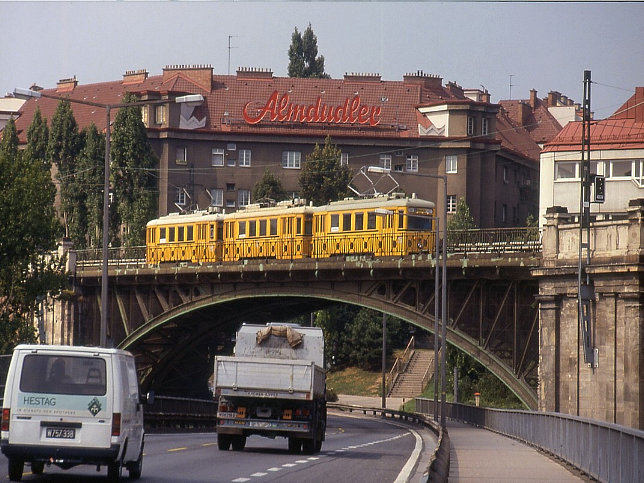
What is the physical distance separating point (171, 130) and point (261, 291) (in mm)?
48912

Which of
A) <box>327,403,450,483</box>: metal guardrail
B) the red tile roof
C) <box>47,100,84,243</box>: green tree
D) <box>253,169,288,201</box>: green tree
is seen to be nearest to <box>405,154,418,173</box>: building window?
<box>253,169,288,201</box>: green tree

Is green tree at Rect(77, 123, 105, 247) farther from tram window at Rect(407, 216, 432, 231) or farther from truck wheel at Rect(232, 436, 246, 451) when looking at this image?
truck wheel at Rect(232, 436, 246, 451)

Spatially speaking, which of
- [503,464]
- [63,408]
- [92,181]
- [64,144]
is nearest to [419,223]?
[503,464]

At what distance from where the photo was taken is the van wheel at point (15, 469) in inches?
811

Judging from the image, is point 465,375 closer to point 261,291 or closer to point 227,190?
point 261,291

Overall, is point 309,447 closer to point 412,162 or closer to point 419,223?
point 419,223

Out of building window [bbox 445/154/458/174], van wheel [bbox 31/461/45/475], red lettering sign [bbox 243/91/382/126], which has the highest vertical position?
red lettering sign [bbox 243/91/382/126]

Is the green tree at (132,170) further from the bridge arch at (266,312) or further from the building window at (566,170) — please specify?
the building window at (566,170)

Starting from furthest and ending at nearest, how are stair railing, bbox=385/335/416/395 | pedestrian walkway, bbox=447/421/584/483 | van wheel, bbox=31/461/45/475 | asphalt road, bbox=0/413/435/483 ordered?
stair railing, bbox=385/335/416/395 < pedestrian walkway, bbox=447/421/584/483 < asphalt road, bbox=0/413/435/483 < van wheel, bbox=31/461/45/475

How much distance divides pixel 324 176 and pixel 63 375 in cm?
9312

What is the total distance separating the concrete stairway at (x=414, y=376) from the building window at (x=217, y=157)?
75.0ft

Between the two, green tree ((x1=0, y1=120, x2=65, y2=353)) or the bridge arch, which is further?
green tree ((x1=0, y1=120, x2=65, y2=353))

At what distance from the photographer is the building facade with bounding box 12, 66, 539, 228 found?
387 feet

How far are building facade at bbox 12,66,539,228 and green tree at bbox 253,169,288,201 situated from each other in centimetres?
556
